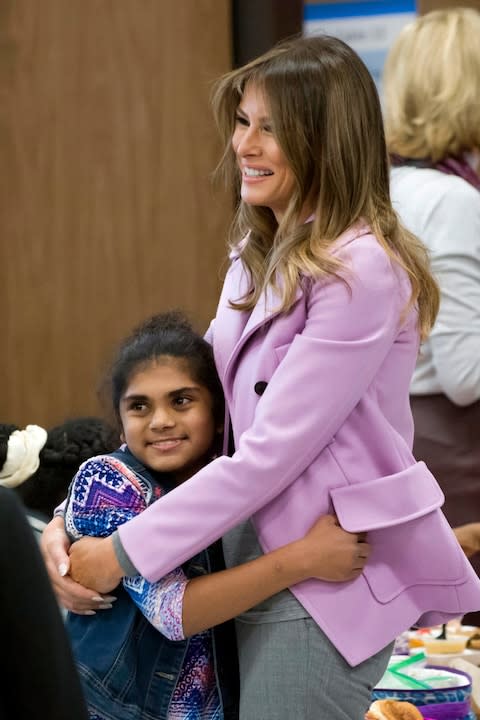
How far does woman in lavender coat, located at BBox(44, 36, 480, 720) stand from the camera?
1.84 metres

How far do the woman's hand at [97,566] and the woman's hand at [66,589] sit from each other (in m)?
0.01

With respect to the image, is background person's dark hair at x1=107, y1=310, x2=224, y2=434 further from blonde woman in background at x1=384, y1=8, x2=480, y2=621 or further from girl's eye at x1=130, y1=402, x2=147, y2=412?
blonde woman in background at x1=384, y1=8, x2=480, y2=621

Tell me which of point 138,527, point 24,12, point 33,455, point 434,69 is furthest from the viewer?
Result: point 24,12

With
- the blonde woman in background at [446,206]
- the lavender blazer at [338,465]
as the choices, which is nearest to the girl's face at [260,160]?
the lavender blazer at [338,465]

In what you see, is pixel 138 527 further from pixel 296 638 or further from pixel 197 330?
pixel 197 330

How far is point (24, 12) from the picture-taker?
4.37 metres

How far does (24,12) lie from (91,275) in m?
0.89

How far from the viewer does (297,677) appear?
1.88 meters

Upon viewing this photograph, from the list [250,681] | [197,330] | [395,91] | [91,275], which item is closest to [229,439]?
[197,330]

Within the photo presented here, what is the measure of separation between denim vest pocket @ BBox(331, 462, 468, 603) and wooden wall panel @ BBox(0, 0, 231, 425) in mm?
2596

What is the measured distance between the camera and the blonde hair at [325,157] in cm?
192

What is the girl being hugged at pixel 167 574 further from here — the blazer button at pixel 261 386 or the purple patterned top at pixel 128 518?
the blazer button at pixel 261 386

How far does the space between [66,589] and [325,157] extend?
2.36 ft

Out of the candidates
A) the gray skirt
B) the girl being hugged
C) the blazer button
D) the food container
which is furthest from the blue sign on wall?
the gray skirt
